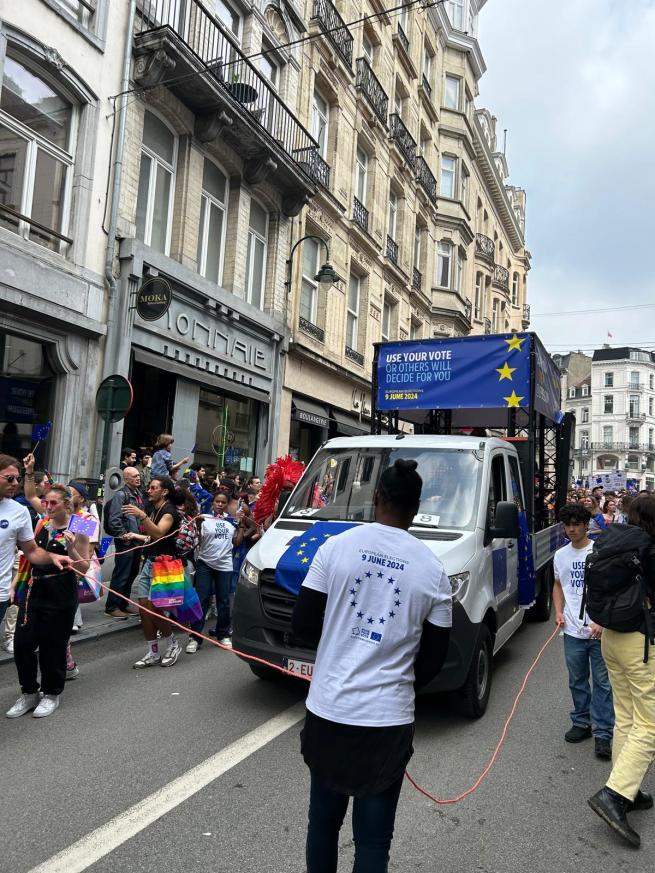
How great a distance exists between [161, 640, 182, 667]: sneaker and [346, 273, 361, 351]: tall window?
16.2m

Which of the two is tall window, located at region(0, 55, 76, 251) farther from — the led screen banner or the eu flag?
the eu flag

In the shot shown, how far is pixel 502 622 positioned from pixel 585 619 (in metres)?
1.31

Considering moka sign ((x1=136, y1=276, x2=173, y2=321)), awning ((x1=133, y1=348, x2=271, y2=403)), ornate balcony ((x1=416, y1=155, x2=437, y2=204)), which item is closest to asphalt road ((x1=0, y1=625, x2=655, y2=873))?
moka sign ((x1=136, y1=276, x2=173, y2=321))

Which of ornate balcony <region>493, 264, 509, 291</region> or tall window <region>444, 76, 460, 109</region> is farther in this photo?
ornate balcony <region>493, 264, 509, 291</region>

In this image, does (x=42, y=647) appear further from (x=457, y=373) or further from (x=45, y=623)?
(x=457, y=373)

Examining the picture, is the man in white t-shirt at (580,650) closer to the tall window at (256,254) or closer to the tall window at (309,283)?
the tall window at (256,254)

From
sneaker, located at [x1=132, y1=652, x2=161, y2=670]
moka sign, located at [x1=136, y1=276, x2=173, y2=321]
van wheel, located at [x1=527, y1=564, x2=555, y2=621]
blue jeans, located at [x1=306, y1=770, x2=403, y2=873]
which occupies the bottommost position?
sneaker, located at [x1=132, y1=652, x2=161, y2=670]

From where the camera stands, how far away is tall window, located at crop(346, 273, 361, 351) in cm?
2192

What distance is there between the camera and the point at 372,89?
72.5ft

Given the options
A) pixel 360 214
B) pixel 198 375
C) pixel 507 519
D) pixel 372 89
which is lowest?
pixel 507 519

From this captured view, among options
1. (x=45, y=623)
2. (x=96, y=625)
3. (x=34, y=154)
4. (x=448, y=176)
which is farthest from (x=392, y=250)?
(x=45, y=623)

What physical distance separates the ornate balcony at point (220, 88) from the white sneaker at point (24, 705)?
10.8m

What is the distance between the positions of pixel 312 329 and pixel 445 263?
13.3 metres

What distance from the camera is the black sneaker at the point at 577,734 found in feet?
15.6
